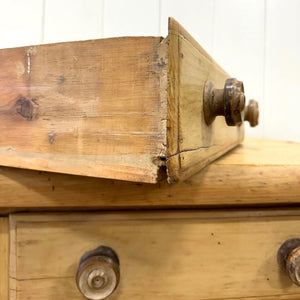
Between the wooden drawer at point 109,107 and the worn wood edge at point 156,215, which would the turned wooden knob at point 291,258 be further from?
the wooden drawer at point 109,107

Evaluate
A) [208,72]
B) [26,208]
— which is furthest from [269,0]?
[26,208]

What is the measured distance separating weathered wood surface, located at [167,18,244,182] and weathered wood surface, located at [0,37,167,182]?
0.01 metres

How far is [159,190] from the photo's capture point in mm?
330

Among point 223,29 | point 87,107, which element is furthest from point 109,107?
point 223,29

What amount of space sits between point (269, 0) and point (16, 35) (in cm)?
88

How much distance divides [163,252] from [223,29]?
2.73 ft

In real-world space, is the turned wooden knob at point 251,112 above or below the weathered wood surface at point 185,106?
above

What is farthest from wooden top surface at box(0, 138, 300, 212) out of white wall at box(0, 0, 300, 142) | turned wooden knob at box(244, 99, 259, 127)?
white wall at box(0, 0, 300, 142)

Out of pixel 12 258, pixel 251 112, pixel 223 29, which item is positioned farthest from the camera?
pixel 223 29

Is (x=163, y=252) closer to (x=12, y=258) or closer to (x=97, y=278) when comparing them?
(x=97, y=278)

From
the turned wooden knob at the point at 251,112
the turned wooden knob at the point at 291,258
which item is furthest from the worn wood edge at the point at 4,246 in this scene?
the turned wooden knob at the point at 251,112

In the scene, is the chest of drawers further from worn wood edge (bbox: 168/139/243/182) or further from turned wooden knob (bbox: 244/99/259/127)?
turned wooden knob (bbox: 244/99/259/127)

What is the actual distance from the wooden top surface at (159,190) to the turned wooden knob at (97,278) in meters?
0.07

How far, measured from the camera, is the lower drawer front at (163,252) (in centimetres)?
35
